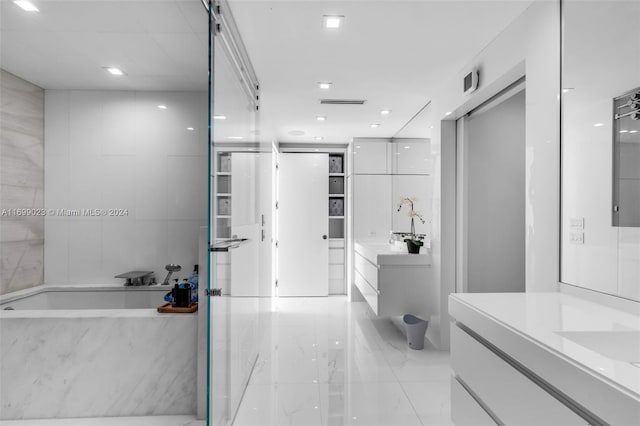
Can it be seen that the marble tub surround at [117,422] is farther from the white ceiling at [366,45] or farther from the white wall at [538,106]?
the white ceiling at [366,45]

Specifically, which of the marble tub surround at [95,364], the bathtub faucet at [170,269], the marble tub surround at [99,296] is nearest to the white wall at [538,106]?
the marble tub surround at [95,364]

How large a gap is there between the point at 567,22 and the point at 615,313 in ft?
4.32

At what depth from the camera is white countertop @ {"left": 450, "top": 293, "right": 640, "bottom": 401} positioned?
0.88 m

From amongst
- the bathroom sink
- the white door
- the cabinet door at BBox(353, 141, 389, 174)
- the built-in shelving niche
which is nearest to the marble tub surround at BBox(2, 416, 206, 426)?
the bathroom sink

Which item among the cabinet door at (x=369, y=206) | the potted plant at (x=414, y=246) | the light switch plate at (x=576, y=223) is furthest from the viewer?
the cabinet door at (x=369, y=206)

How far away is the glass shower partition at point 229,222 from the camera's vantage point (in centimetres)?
181

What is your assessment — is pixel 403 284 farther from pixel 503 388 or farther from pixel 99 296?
pixel 99 296

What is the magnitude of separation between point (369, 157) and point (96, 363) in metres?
4.15

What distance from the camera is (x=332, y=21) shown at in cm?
217

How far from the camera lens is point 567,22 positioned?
175 cm

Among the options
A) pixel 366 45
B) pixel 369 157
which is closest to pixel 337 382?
pixel 366 45

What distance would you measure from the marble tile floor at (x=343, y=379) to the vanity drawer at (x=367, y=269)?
55 centimetres

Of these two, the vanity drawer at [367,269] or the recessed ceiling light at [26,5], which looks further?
the vanity drawer at [367,269]

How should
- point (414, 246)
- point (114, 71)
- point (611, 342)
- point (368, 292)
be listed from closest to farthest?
point (611, 342)
point (114, 71)
point (414, 246)
point (368, 292)
